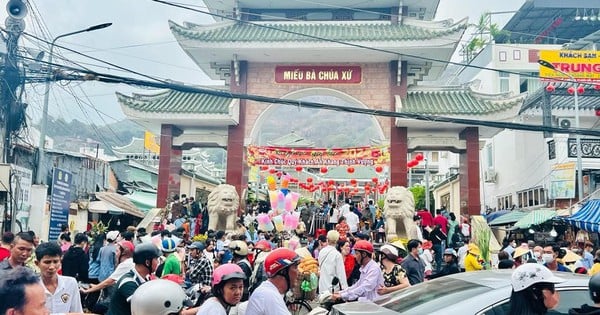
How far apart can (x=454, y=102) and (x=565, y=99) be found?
8.03 metres

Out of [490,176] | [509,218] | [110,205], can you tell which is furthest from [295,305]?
[490,176]

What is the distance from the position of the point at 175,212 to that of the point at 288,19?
8614mm

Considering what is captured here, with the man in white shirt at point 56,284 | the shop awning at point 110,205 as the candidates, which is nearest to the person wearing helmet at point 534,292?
the man in white shirt at point 56,284

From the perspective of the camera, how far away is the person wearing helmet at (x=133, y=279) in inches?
148

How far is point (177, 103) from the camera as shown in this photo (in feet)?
61.8

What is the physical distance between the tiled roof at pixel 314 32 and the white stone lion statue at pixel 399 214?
5.77 m

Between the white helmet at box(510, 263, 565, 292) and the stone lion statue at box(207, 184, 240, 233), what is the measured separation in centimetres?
1325

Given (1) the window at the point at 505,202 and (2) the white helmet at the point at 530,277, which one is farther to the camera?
(1) the window at the point at 505,202

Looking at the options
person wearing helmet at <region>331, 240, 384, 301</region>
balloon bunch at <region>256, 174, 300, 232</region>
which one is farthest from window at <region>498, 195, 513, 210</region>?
person wearing helmet at <region>331, 240, 384, 301</region>

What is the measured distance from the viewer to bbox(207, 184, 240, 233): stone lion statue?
52.6 feet

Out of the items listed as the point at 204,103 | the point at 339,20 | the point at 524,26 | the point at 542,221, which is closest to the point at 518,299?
the point at 542,221

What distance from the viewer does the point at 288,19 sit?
20.1m

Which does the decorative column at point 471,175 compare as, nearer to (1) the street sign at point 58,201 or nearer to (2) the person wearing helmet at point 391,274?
(2) the person wearing helmet at point 391,274

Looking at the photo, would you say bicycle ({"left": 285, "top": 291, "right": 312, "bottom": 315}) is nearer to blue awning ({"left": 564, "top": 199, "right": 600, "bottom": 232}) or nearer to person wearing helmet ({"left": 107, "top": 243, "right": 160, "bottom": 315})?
person wearing helmet ({"left": 107, "top": 243, "right": 160, "bottom": 315})
